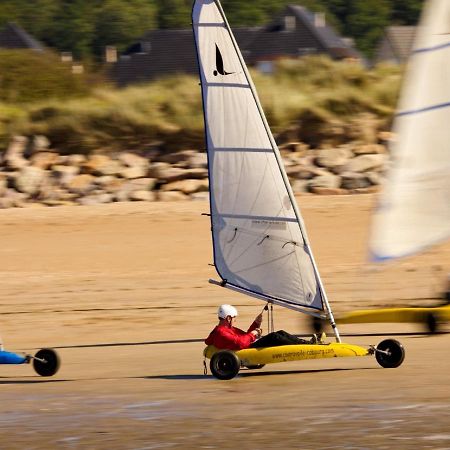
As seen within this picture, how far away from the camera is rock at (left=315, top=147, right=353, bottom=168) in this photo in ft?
89.9

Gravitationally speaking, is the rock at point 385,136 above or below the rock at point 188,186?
above

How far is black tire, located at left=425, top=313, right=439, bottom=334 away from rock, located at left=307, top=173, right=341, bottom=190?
38.4ft

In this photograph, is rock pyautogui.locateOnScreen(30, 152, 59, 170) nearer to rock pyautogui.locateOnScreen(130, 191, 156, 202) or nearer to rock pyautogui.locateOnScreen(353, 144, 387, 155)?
rock pyautogui.locateOnScreen(130, 191, 156, 202)

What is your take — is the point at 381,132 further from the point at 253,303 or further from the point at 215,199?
the point at 215,199

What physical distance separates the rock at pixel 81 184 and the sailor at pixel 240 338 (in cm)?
1497

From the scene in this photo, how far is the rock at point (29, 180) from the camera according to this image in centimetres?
2772

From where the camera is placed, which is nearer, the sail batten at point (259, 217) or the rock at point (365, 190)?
the sail batten at point (259, 217)

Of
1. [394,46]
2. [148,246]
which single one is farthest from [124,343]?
[394,46]

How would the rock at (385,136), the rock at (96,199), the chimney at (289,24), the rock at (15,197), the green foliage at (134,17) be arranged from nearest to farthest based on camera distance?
the rock at (96,199), the rock at (15,197), the rock at (385,136), the chimney at (289,24), the green foliage at (134,17)

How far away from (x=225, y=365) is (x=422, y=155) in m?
2.61

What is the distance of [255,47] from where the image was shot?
71.1 metres

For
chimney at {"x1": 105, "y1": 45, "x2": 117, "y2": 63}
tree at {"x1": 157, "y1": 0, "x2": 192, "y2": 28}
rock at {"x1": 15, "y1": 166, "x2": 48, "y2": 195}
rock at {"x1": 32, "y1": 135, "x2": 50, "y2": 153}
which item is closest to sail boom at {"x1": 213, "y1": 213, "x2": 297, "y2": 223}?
rock at {"x1": 15, "y1": 166, "x2": 48, "y2": 195}

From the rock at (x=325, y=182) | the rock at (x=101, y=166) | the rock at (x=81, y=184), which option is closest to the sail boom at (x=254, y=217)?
the rock at (x=325, y=182)

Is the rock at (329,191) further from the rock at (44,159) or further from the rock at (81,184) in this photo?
the rock at (44,159)
